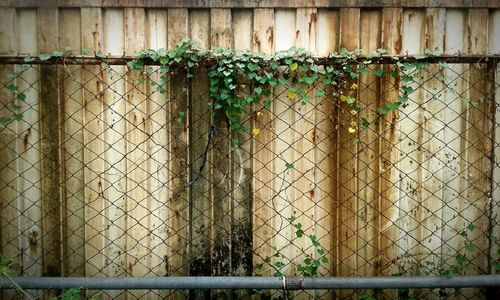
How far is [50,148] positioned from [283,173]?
169cm

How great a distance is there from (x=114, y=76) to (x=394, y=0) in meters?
2.05

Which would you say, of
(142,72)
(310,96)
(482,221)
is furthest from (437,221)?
(142,72)

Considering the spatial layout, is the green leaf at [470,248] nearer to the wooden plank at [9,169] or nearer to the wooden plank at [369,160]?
the wooden plank at [369,160]

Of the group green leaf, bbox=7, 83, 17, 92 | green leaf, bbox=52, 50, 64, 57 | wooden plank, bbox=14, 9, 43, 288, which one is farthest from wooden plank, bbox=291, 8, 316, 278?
green leaf, bbox=7, 83, 17, 92

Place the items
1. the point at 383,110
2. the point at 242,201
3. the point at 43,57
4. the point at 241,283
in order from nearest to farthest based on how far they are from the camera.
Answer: the point at 241,283
the point at 43,57
the point at 383,110
the point at 242,201

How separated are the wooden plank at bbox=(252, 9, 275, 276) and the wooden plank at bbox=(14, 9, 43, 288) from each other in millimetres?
1561

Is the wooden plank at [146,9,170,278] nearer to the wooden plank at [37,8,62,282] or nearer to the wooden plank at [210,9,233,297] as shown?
the wooden plank at [210,9,233,297]

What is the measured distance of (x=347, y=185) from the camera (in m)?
3.32

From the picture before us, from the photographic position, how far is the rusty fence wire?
10.7ft

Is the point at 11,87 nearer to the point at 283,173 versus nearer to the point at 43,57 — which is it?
the point at 43,57

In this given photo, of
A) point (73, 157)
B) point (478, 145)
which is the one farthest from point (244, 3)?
point (478, 145)

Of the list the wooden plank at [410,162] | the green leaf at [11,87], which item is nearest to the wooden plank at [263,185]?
the wooden plank at [410,162]

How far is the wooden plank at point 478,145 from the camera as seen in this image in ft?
10.7

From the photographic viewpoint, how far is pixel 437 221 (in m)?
3.34
